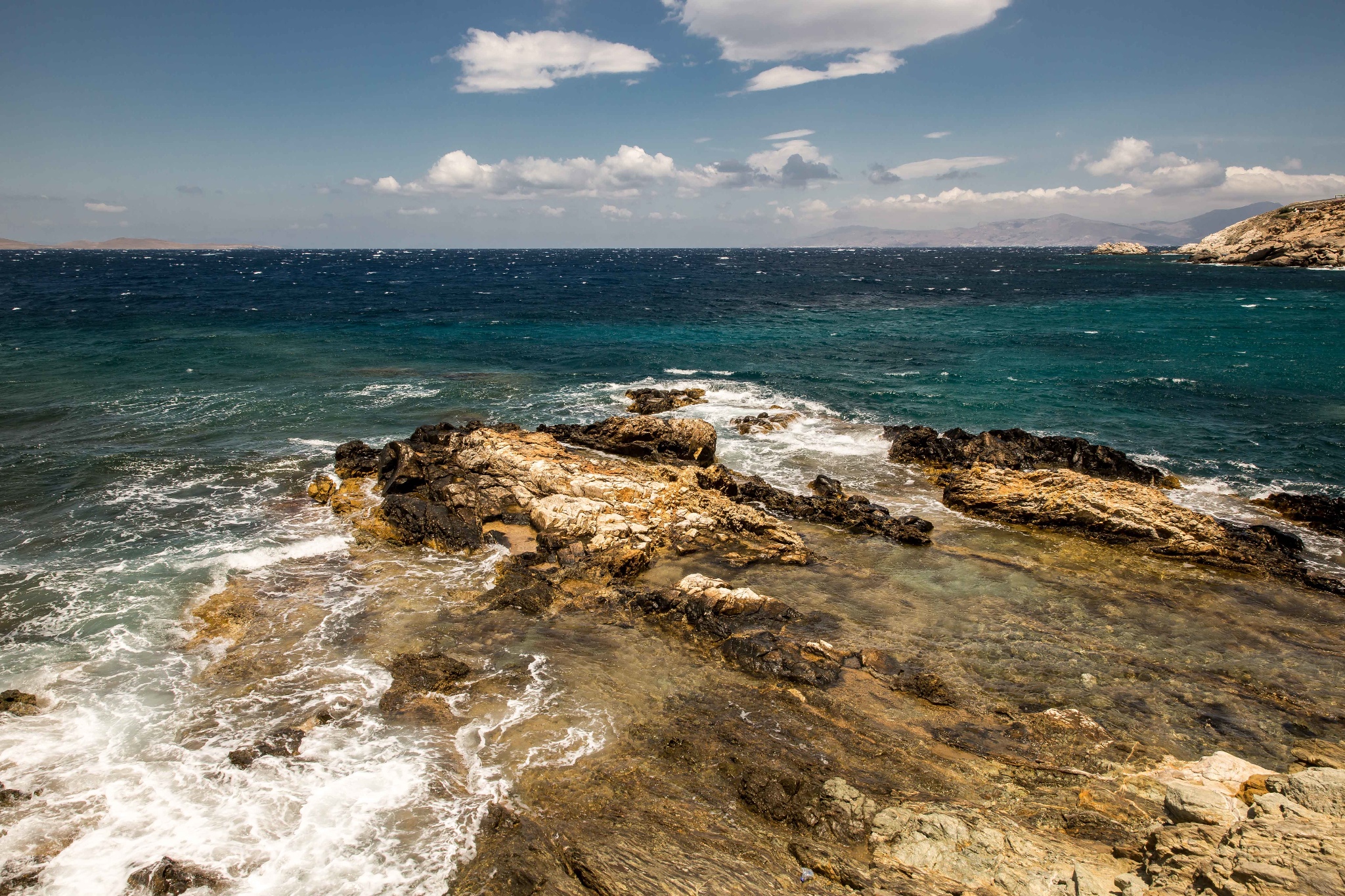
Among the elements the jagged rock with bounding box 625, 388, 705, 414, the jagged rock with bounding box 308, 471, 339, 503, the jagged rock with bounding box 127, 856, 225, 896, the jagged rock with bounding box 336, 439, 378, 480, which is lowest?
the jagged rock with bounding box 127, 856, 225, 896

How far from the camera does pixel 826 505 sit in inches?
715

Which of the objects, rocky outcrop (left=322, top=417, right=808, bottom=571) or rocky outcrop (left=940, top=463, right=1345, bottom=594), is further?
rocky outcrop (left=322, top=417, right=808, bottom=571)

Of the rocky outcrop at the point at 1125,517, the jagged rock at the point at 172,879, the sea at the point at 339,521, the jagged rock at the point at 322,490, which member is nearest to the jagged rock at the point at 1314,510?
the sea at the point at 339,521

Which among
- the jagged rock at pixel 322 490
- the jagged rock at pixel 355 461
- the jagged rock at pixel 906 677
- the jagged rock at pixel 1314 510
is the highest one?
the jagged rock at pixel 355 461

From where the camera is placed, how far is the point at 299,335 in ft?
Result: 166

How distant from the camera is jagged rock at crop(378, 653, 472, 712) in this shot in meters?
10.6

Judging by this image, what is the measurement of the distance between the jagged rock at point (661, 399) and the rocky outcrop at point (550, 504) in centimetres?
853

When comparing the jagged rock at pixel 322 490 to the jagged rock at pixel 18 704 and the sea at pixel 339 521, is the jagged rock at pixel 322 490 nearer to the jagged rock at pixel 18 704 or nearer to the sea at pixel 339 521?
the sea at pixel 339 521

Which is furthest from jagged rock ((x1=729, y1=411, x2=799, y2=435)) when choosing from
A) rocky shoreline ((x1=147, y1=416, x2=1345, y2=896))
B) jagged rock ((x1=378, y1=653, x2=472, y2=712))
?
jagged rock ((x1=378, y1=653, x2=472, y2=712))

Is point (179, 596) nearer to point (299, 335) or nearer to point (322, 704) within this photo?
point (322, 704)

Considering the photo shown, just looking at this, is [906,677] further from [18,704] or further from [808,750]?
[18,704]

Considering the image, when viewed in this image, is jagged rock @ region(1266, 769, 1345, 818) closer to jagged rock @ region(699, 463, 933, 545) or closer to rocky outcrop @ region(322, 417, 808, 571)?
rocky outcrop @ region(322, 417, 808, 571)

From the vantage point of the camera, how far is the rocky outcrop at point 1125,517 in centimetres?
1524

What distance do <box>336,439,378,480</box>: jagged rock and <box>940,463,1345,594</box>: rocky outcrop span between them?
18671 millimetres
